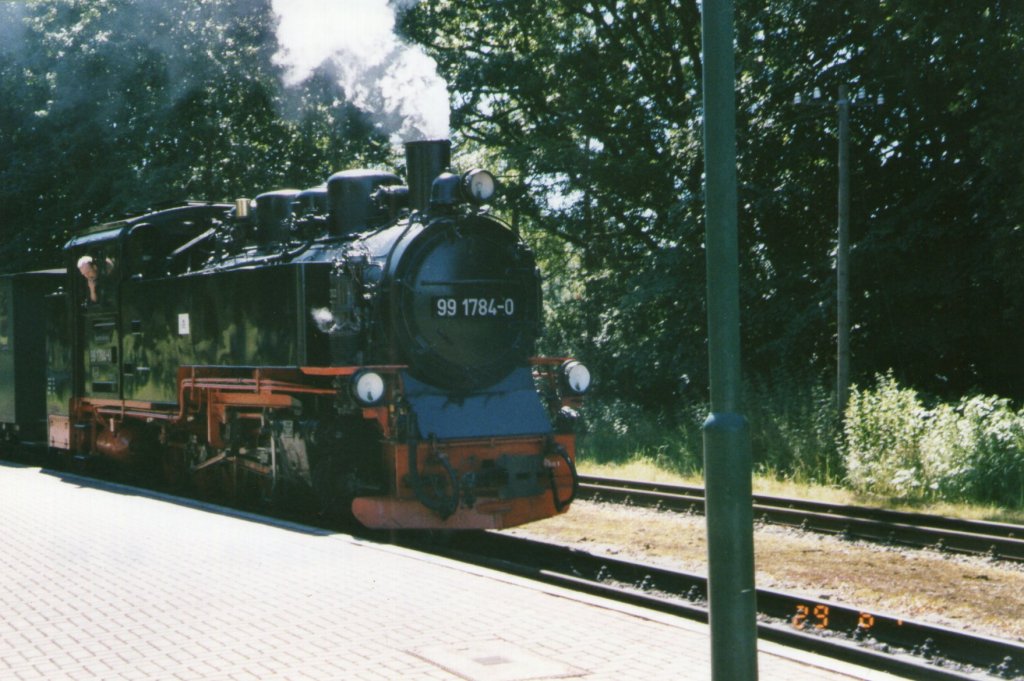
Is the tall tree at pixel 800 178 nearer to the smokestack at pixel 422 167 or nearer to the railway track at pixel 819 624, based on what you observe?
the smokestack at pixel 422 167

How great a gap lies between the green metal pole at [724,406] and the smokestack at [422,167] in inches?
263

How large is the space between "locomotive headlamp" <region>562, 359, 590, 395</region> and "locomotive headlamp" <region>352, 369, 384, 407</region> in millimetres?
2080

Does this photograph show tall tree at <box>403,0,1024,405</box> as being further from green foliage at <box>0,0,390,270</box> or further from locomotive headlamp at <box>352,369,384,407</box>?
locomotive headlamp at <box>352,369,384,407</box>

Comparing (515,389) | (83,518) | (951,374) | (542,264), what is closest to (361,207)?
(515,389)

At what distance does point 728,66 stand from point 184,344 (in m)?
9.14

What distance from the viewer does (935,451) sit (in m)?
12.4

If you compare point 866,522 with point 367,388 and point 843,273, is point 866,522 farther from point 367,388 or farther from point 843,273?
point 843,273

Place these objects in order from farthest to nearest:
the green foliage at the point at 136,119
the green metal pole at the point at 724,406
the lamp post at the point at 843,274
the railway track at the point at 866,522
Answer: the green foliage at the point at 136,119
the lamp post at the point at 843,274
the railway track at the point at 866,522
the green metal pole at the point at 724,406

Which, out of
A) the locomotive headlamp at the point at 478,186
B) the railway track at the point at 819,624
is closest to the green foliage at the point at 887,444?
the railway track at the point at 819,624

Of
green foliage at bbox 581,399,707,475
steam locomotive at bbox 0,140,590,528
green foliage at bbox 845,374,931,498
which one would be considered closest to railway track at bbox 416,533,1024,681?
steam locomotive at bbox 0,140,590,528

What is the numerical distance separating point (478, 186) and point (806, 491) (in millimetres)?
5558

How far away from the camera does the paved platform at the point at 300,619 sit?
530 centimetres

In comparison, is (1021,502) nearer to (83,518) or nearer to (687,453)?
(687,453)

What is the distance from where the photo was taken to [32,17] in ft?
94.4
